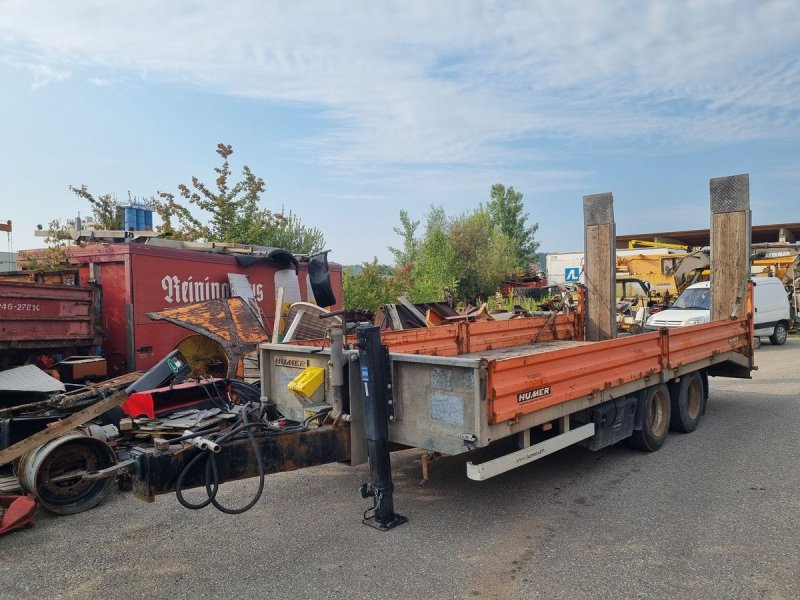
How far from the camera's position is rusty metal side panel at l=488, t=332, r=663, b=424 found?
12.7 feet

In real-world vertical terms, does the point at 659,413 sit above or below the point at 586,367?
below

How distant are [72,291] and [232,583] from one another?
532 centimetres

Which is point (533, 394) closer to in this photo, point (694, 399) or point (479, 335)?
point (479, 335)

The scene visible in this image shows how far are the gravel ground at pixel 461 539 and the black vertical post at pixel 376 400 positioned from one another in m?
0.47

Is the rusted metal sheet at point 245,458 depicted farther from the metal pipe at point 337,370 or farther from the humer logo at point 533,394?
the humer logo at point 533,394

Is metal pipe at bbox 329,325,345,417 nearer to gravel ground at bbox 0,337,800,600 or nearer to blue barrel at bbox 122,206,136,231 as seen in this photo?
gravel ground at bbox 0,337,800,600

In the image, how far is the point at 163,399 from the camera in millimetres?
4840

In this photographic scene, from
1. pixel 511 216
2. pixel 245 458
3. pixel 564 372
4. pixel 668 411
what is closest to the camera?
pixel 245 458

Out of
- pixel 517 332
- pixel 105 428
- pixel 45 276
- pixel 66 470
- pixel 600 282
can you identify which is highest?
pixel 45 276

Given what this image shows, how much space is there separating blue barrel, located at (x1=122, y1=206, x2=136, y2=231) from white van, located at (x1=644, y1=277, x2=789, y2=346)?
1355 cm

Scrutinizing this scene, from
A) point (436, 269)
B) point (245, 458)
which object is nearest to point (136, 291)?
point (245, 458)

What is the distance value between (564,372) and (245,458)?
2.42 meters

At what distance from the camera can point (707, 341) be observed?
6781 mm

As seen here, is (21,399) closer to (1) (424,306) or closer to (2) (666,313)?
(1) (424,306)
